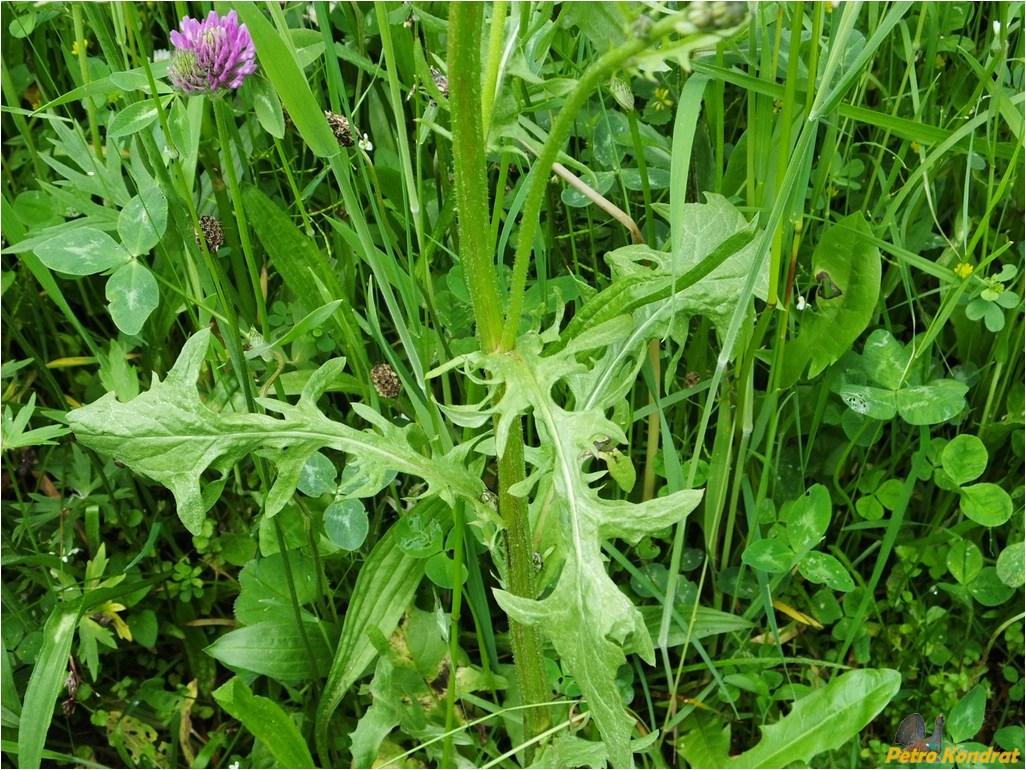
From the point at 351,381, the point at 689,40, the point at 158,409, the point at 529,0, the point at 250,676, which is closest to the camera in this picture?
the point at 689,40

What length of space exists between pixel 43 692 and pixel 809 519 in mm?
1361

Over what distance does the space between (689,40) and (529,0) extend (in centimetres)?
41

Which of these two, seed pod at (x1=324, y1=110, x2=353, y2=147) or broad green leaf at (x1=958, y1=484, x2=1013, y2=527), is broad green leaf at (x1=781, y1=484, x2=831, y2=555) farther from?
seed pod at (x1=324, y1=110, x2=353, y2=147)

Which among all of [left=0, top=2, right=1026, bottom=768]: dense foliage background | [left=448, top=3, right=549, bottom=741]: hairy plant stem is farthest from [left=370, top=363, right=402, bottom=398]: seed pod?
[left=448, top=3, right=549, bottom=741]: hairy plant stem

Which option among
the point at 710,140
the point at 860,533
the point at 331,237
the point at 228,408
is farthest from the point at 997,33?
the point at 228,408

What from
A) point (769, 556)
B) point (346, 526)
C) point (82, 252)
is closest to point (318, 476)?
point (346, 526)

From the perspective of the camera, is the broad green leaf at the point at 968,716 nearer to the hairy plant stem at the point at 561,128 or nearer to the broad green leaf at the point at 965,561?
the broad green leaf at the point at 965,561

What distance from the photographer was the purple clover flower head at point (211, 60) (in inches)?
56.6

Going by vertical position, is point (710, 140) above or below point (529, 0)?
below

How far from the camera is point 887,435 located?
2037mm

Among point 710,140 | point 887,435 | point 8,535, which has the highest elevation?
point 710,140

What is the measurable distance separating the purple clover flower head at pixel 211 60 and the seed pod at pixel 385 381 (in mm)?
531

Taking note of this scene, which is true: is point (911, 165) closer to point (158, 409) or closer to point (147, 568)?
point (158, 409)

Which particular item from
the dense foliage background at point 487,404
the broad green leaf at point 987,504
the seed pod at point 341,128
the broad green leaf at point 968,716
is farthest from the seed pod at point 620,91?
the broad green leaf at point 968,716
